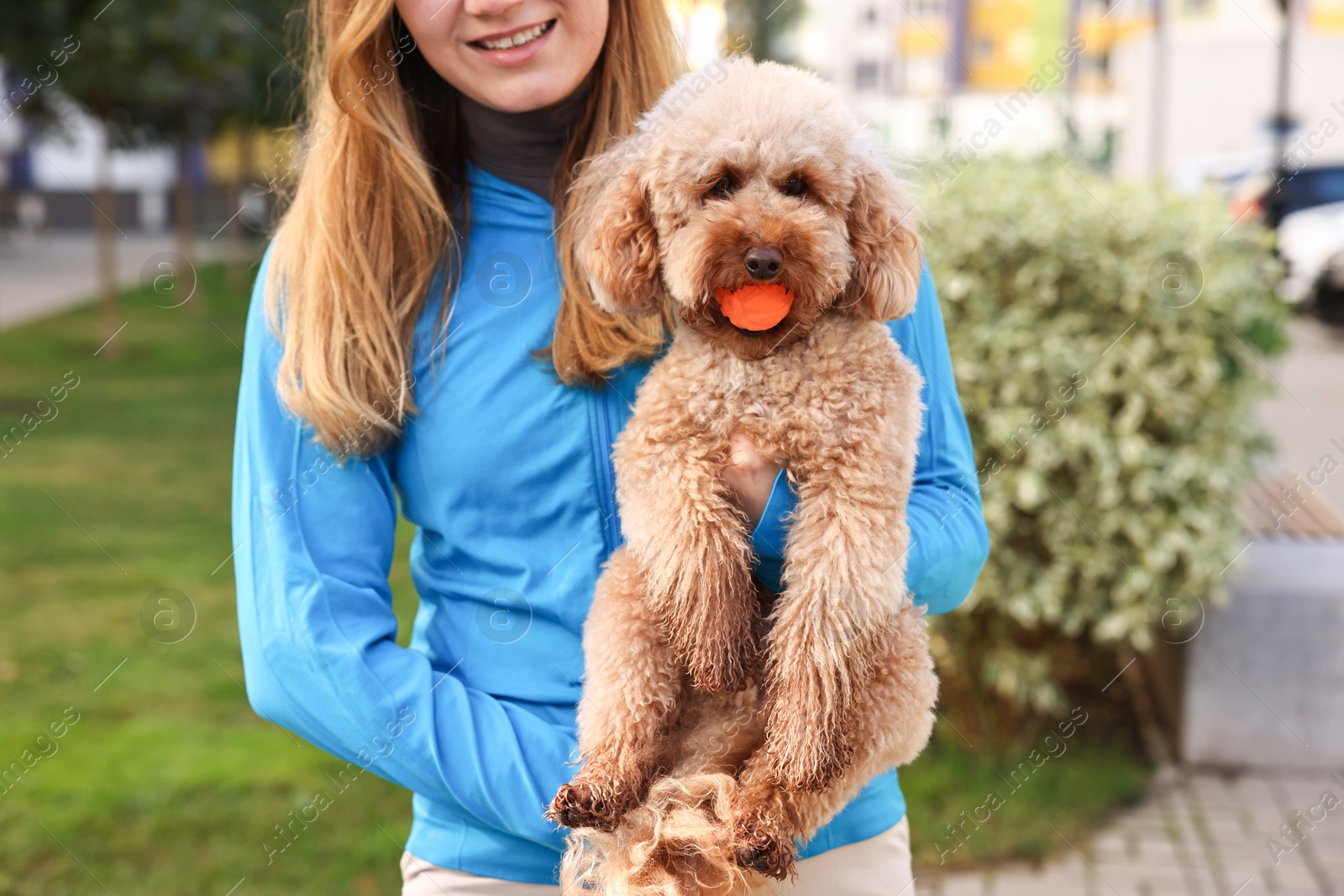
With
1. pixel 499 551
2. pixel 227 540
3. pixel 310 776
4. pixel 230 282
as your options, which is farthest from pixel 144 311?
pixel 499 551

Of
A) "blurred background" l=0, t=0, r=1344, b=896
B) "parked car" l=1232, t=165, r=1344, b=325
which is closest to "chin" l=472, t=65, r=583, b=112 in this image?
"blurred background" l=0, t=0, r=1344, b=896

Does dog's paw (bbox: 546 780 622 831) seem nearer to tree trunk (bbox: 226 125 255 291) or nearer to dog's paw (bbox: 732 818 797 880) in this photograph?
dog's paw (bbox: 732 818 797 880)

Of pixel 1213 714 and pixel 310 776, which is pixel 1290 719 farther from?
pixel 310 776

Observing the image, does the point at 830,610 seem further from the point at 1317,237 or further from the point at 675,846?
the point at 1317,237

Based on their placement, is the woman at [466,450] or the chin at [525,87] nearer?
the woman at [466,450]

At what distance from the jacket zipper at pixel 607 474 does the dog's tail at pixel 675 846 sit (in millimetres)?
401

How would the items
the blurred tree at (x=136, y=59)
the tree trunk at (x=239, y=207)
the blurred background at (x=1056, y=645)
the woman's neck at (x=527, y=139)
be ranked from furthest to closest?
the tree trunk at (x=239, y=207), the blurred tree at (x=136, y=59), the blurred background at (x=1056, y=645), the woman's neck at (x=527, y=139)

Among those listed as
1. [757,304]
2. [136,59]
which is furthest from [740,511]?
[136,59]

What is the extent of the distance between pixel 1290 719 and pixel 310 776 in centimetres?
425

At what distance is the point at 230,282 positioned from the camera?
86.9 ft

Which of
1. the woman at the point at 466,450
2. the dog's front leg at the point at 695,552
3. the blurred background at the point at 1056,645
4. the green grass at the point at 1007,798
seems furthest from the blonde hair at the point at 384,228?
the green grass at the point at 1007,798

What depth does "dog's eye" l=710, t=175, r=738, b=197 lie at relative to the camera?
64.7 inches

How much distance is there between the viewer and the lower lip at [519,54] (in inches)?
72.6

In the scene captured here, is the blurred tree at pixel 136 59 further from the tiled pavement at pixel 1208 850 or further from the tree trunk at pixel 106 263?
A: the tiled pavement at pixel 1208 850
